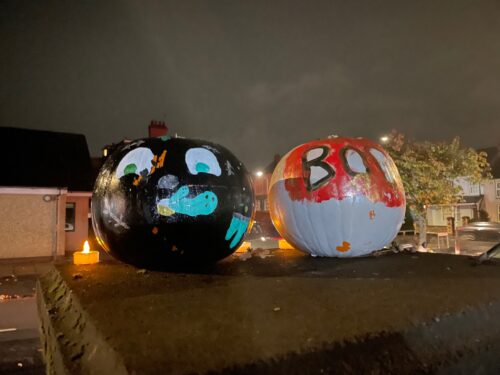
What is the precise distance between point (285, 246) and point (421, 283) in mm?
3161

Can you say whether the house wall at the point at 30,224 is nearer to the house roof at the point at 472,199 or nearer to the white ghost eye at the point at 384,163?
the white ghost eye at the point at 384,163

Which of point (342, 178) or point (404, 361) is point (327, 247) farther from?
point (404, 361)

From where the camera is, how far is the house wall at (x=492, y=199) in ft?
137

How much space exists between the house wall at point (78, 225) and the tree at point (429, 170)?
15724 millimetres

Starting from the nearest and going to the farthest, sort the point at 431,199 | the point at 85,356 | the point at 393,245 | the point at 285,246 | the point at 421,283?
the point at 85,356 → the point at 421,283 → the point at 393,245 → the point at 285,246 → the point at 431,199

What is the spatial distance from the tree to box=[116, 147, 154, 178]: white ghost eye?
16.1 m

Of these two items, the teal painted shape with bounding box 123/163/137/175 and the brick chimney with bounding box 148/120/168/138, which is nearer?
the teal painted shape with bounding box 123/163/137/175

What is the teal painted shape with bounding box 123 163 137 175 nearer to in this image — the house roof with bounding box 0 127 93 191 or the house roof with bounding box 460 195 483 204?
the house roof with bounding box 0 127 93 191

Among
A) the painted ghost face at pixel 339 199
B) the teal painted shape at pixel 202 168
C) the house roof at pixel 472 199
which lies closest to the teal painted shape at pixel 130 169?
the teal painted shape at pixel 202 168


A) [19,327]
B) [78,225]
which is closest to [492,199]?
[78,225]

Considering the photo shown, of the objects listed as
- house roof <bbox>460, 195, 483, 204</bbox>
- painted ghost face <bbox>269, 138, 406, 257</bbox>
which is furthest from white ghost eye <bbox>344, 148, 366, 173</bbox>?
house roof <bbox>460, 195, 483, 204</bbox>

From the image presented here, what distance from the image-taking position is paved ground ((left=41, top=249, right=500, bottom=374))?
177 cm

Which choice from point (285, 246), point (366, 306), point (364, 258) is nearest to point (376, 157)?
point (364, 258)

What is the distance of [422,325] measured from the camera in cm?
226
